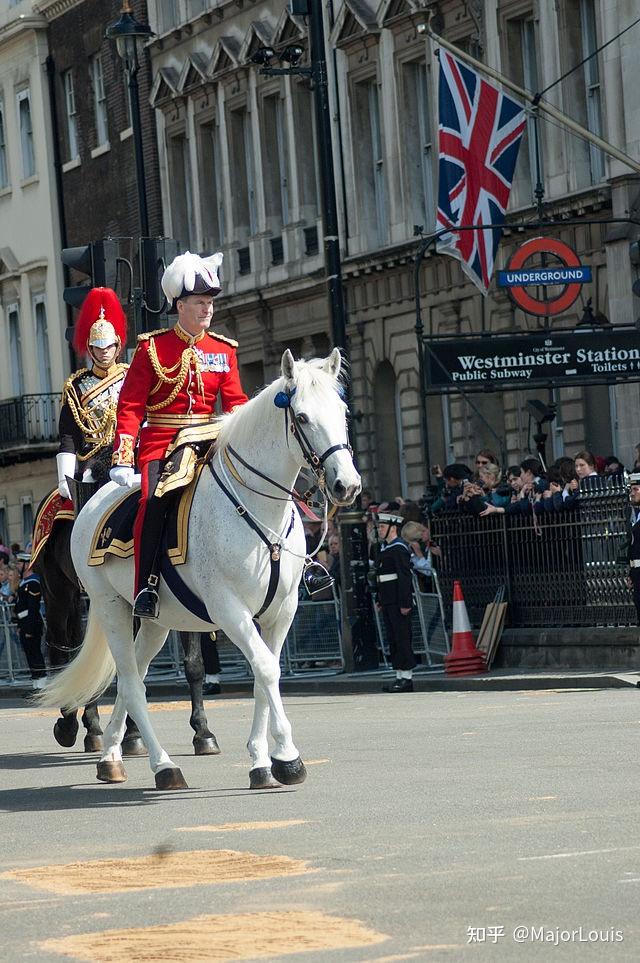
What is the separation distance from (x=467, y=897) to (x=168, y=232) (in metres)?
41.1

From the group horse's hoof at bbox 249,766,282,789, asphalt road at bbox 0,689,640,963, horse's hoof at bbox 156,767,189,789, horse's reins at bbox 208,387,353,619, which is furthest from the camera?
horse's hoof at bbox 156,767,189,789

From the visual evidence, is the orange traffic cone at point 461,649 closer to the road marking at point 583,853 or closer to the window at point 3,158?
the road marking at point 583,853

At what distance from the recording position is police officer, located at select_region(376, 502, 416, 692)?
21594mm

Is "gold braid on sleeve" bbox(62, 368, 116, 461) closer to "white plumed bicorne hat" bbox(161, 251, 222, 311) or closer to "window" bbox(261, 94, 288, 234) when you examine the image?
"white plumed bicorne hat" bbox(161, 251, 222, 311)

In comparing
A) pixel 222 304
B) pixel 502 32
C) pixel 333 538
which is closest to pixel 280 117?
pixel 222 304

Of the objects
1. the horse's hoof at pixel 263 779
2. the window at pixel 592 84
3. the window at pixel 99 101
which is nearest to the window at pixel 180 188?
the window at pixel 99 101

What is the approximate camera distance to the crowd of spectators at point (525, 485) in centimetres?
2162

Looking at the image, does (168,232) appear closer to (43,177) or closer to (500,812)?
(43,177)

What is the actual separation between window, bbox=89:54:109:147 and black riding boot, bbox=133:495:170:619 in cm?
4024

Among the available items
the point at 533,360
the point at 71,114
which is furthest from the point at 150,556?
the point at 71,114

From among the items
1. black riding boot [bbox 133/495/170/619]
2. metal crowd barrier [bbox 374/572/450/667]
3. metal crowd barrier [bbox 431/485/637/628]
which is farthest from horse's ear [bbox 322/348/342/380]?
metal crowd barrier [bbox 374/572/450/667]

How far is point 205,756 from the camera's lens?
14.1m

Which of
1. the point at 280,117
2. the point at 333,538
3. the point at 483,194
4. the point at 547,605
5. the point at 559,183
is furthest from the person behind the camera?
the point at 280,117

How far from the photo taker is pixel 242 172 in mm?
45312
